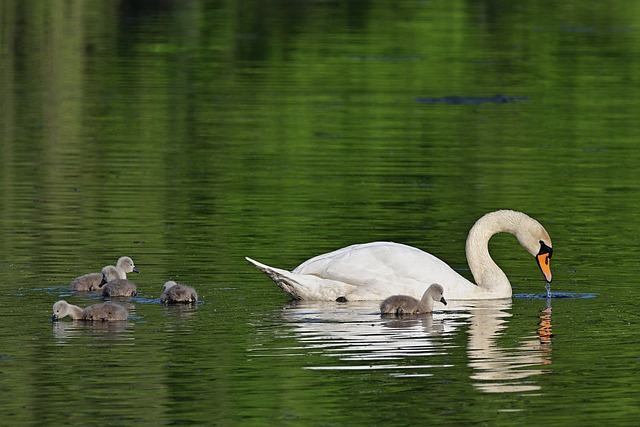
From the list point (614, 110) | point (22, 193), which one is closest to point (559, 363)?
point (22, 193)

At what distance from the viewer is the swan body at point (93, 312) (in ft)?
43.7

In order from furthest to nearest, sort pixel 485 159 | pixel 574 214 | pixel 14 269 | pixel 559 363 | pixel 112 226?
pixel 485 159, pixel 574 214, pixel 112 226, pixel 14 269, pixel 559 363

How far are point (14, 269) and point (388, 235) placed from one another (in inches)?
180

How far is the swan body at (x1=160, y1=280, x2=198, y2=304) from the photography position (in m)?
14.0

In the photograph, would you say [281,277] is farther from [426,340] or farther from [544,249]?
[544,249]

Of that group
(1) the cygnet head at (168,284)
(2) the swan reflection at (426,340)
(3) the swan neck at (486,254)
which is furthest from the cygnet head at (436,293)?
(1) the cygnet head at (168,284)

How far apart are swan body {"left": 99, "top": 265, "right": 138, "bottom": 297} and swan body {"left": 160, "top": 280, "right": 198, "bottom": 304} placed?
0.48m

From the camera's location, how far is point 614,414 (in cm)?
1082

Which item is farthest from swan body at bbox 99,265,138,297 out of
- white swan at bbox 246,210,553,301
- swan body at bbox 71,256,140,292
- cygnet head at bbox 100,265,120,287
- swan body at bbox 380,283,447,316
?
swan body at bbox 380,283,447,316

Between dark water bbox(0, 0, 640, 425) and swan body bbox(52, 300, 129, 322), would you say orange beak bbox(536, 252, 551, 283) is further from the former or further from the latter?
swan body bbox(52, 300, 129, 322)

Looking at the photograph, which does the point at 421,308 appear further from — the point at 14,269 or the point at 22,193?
the point at 22,193

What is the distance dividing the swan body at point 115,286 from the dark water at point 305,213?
15cm

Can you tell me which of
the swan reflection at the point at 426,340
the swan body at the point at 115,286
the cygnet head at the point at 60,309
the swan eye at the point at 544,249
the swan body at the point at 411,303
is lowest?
the swan reflection at the point at 426,340

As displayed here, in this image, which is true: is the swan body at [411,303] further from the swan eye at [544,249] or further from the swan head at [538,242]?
the swan eye at [544,249]
